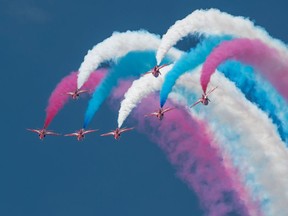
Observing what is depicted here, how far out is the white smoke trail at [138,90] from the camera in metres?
84.6

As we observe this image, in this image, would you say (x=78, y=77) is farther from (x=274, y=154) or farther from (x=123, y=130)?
(x=274, y=154)

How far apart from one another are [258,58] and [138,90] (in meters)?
9.63

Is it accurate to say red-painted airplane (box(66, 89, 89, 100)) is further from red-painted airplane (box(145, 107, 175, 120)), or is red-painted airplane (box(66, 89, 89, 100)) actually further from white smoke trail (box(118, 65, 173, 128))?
red-painted airplane (box(145, 107, 175, 120))

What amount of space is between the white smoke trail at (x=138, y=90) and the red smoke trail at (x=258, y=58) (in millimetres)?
6318

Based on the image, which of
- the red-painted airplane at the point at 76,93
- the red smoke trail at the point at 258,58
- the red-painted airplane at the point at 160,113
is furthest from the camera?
the red-painted airplane at the point at 76,93

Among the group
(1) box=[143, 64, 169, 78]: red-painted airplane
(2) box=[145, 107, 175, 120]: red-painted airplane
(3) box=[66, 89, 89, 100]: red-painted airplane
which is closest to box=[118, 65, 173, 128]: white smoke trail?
(1) box=[143, 64, 169, 78]: red-painted airplane

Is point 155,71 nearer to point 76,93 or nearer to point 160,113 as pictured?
point 160,113

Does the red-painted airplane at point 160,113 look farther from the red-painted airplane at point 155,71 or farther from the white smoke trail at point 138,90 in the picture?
the red-painted airplane at point 155,71

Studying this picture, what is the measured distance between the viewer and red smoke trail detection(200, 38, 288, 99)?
262 feet

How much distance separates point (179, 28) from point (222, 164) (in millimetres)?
12051

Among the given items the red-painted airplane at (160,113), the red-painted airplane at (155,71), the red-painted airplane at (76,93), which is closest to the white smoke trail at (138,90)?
the red-painted airplane at (155,71)

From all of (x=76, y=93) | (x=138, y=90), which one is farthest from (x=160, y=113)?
(x=76, y=93)

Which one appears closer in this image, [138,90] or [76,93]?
[138,90]

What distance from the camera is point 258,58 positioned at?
8131 cm
